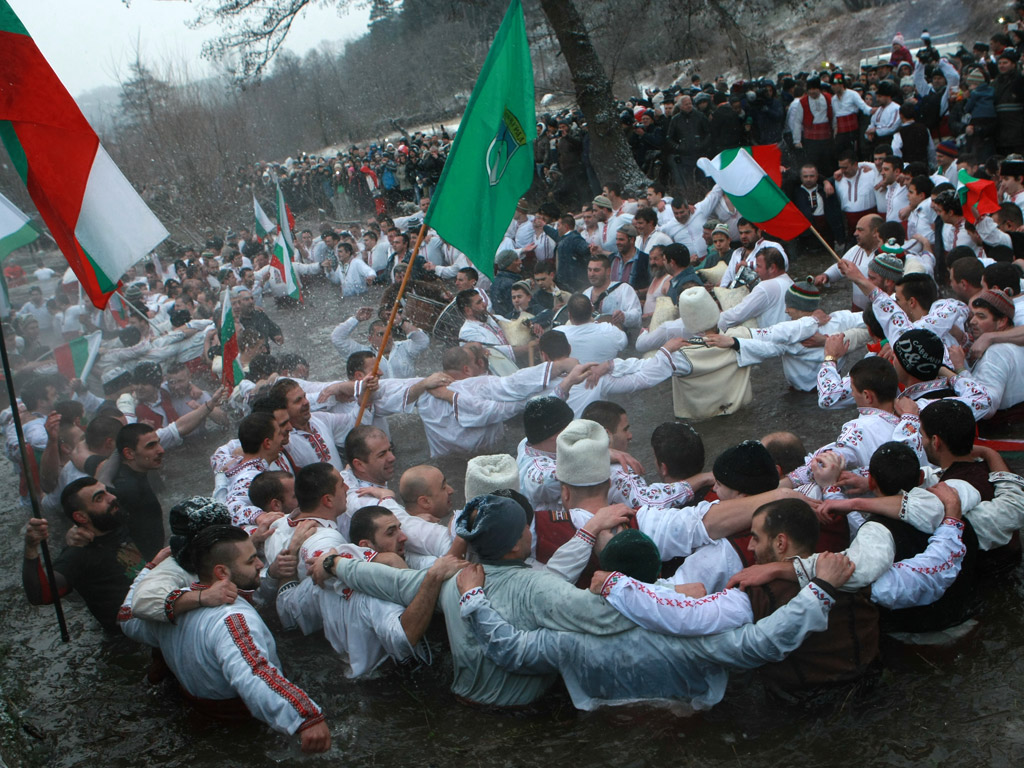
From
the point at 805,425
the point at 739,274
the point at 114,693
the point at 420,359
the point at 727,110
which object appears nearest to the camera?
the point at 114,693

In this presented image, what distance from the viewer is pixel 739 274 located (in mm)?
7766

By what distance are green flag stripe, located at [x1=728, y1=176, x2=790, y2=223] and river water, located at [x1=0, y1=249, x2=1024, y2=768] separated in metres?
3.83

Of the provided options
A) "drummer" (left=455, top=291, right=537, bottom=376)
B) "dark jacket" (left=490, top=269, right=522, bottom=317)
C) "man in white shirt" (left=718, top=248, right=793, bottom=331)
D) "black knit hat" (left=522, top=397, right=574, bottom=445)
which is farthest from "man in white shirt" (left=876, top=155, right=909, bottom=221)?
"black knit hat" (left=522, top=397, right=574, bottom=445)

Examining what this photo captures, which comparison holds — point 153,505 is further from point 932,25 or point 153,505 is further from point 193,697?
point 932,25

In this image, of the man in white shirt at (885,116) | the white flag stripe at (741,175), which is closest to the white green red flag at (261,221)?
the white flag stripe at (741,175)

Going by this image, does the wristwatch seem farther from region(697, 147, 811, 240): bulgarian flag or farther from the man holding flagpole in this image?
region(697, 147, 811, 240): bulgarian flag

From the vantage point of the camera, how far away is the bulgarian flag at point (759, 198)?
274 inches

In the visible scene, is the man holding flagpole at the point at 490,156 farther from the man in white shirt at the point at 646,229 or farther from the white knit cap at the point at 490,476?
the man in white shirt at the point at 646,229

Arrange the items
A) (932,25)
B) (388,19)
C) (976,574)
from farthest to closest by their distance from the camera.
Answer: (388,19)
(932,25)
(976,574)

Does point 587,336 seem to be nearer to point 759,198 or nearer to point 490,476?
point 759,198

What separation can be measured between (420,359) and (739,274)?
3637 mm

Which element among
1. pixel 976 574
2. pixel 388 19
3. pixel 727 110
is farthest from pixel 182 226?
pixel 388 19

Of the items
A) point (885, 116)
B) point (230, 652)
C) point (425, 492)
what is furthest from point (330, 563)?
point (885, 116)

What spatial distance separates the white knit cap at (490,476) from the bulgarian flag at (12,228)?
14.4ft
